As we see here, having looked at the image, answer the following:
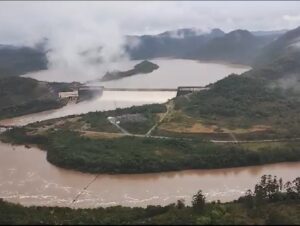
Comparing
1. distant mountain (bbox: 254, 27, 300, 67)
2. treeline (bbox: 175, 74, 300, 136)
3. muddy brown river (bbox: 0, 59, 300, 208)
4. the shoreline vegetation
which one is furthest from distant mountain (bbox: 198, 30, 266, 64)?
the shoreline vegetation

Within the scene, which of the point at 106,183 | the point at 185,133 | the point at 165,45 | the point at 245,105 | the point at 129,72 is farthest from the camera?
the point at 165,45

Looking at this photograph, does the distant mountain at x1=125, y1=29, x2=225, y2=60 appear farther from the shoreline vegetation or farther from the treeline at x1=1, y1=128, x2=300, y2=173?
the shoreline vegetation

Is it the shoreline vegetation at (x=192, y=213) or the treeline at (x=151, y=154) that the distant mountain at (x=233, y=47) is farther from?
the shoreline vegetation at (x=192, y=213)

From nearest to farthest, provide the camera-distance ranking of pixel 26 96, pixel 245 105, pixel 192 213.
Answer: pixel 192 213 → pixel 245 105 → pixel 26 96

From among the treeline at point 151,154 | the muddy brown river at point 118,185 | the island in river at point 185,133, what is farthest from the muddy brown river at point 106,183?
the island in river at point 185,133

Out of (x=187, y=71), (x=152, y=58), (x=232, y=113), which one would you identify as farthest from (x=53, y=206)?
(x=152, y=58)

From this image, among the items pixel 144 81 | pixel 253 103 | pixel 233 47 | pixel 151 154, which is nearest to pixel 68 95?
pixel 144 81

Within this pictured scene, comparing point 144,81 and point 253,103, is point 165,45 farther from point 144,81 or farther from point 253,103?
point 253,103

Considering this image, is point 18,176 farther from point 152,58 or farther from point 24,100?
point 152,58
